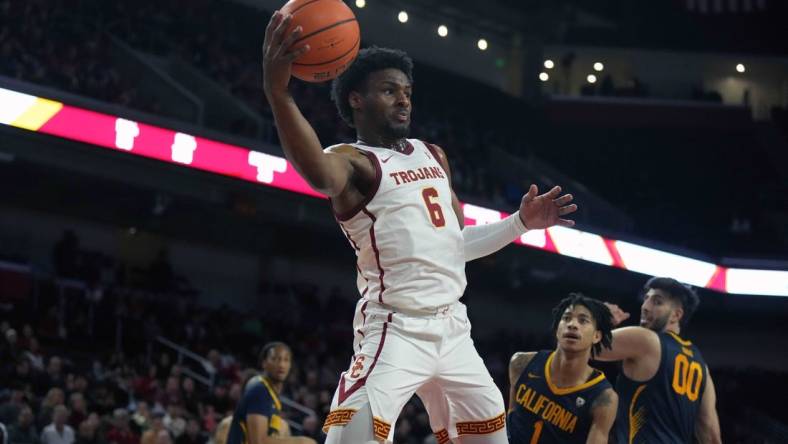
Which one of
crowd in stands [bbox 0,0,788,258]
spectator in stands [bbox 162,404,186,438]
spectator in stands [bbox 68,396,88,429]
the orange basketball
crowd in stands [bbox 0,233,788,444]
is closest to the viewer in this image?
the orange basketball

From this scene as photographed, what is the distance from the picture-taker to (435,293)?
4.82 meters

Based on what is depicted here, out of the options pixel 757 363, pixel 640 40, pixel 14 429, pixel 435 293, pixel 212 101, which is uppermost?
pixel 640 40

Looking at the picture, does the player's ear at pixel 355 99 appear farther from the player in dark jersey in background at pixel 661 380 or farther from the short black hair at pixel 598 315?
the player in dark jersey in background at pixel 661 380

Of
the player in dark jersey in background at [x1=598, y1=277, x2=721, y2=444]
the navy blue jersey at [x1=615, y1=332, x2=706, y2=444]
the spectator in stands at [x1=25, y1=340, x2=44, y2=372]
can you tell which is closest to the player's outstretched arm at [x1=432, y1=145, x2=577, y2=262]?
the player in dark jersey in background at [x1=598, y1=277, x2=721, y2=444]

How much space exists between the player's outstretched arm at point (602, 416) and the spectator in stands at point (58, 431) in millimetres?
6639

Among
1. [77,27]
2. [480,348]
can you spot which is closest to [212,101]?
[77,27]

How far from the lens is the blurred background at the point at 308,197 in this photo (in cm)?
1500

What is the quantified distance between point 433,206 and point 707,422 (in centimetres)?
305

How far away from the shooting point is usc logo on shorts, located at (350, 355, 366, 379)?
4.68 metres

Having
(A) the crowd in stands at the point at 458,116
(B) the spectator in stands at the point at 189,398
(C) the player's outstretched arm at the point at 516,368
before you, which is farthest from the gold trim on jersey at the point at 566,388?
(A) the crowd in stands at the point at 458,116

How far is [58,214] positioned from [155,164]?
221 inches

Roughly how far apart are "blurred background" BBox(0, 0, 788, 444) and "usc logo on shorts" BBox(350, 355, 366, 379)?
6.64m

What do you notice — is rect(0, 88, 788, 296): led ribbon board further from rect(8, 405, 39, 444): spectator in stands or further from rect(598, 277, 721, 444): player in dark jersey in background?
rect(598, 277, 721, 444): player in dark jersey in background

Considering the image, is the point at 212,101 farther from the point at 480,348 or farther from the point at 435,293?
the point at 435,293
